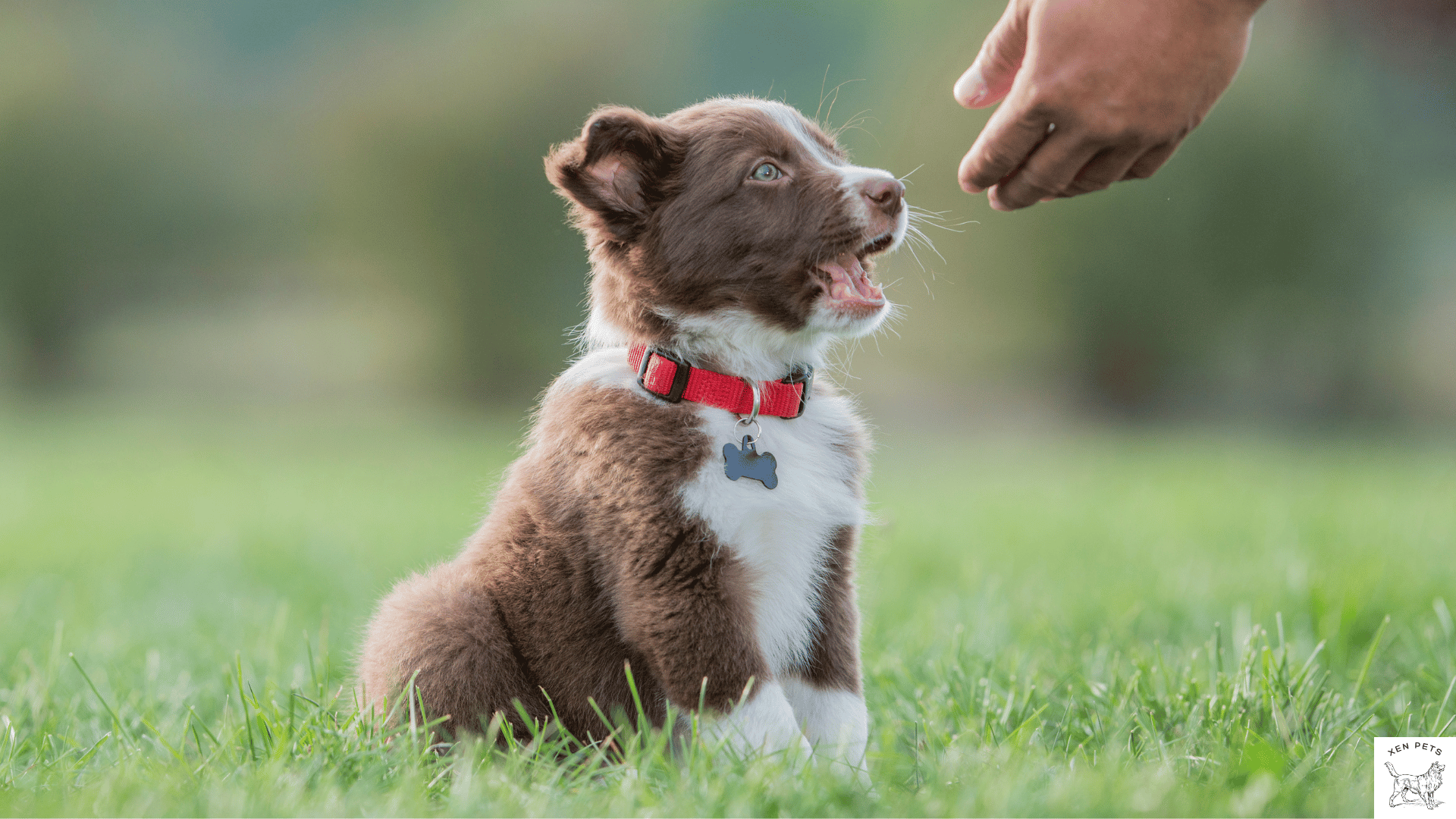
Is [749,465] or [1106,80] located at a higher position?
[1106,80]

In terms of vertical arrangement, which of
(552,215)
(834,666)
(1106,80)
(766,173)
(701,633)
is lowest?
(834,666)

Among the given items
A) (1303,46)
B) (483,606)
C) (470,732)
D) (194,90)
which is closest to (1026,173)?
(483,606)

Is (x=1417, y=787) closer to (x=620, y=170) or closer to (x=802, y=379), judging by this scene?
(x=802, y=379)

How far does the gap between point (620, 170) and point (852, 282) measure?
0.64m

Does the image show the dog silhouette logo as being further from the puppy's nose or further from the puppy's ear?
the puppy's ear

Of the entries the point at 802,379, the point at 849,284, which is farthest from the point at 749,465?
the point at 849,284

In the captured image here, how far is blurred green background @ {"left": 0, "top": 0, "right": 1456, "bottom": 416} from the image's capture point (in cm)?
1611

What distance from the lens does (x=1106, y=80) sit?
2469 millimetres

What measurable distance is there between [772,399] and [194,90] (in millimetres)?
21713

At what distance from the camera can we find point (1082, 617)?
425 cm

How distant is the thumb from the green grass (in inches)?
46.1

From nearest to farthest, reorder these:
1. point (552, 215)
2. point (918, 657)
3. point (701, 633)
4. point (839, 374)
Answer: point (701, 633)
point (839, 374)
point (918, 657)
point (552, 215)

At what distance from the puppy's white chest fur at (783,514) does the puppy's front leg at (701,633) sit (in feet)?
0.22

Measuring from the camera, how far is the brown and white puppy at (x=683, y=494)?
7.93 feet
